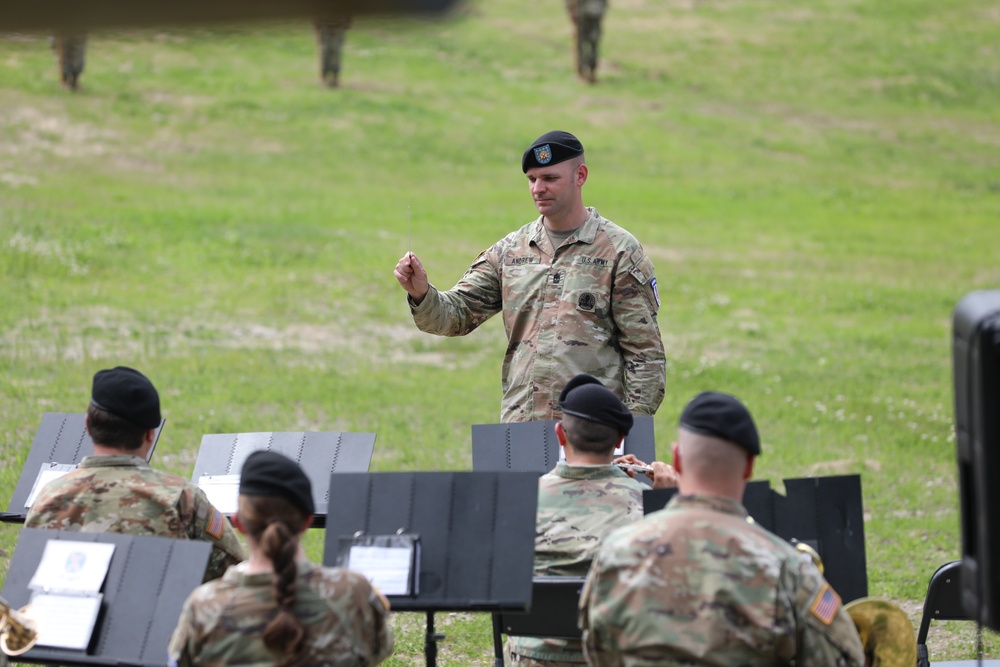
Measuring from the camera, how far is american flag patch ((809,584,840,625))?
11.1ft

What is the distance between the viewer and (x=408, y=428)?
11.4 metres

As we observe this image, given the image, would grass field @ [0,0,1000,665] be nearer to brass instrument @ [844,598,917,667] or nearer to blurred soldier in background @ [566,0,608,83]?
blurred soldier in background @ [566,0,608,83]

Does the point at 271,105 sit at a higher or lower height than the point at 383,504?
higher

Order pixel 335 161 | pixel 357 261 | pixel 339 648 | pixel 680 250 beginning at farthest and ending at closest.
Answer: pixel 335 161 < pixel 680 250 < pixel 357 261 < pixel 339 648

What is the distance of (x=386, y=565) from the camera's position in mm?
4227

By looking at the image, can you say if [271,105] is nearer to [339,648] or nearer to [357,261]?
[357,261]

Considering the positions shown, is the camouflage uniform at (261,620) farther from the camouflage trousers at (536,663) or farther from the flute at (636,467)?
the flute at (636,467)

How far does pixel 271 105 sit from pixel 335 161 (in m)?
5.84

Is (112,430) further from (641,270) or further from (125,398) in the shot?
(641,270)

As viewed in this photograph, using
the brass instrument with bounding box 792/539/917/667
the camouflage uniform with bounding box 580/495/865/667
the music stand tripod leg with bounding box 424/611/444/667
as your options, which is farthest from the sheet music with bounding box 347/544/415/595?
the brass instrument with bounding box 792/539/917/667

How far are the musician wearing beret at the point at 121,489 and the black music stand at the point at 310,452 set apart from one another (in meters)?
0.70

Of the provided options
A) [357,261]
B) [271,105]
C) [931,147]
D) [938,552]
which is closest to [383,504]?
[938,552]

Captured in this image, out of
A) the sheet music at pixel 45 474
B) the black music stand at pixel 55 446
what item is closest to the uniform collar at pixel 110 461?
the sheet music at pixel 45 474

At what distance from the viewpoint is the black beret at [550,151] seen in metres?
5.86
